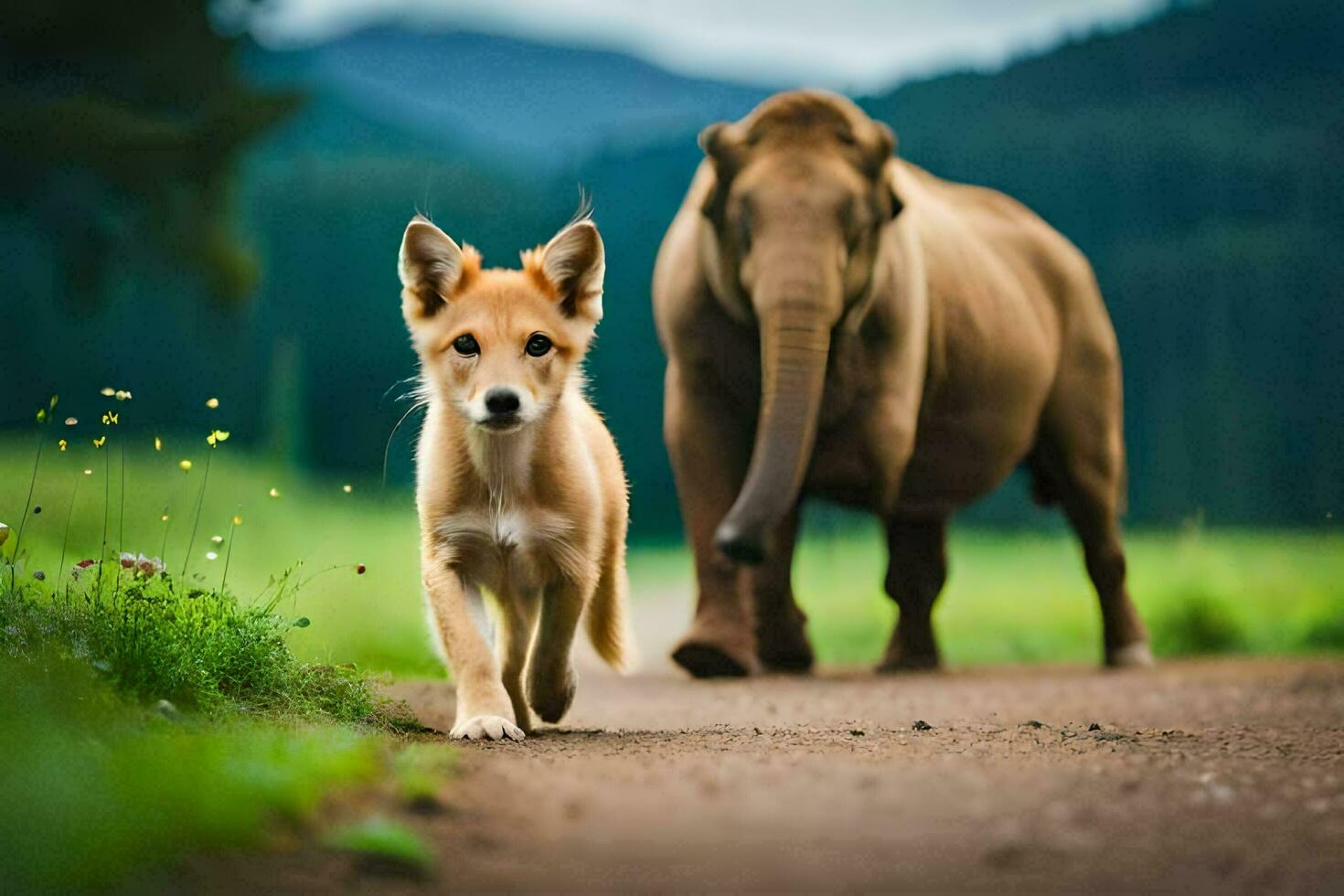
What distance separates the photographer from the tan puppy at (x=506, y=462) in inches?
180

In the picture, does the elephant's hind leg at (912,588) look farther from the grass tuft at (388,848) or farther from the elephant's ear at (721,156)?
the grass tuft at (388,848)

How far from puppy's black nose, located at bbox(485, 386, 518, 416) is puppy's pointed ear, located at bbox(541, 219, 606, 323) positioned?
50 cm

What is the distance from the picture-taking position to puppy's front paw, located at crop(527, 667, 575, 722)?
4986mm

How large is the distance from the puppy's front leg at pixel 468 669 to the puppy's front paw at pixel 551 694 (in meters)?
0.34

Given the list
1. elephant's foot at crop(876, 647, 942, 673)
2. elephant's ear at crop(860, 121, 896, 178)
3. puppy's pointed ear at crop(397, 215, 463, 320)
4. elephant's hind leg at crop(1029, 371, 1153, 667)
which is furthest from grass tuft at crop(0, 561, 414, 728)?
elephant's hind leg at crop(1029, 371, 1153, 667)

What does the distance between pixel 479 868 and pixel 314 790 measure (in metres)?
0.52

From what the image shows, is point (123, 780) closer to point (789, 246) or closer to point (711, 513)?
point (789, 246)

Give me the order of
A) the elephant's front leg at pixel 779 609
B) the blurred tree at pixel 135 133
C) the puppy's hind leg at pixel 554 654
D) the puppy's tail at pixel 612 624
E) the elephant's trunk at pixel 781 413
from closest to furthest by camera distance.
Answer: the puppy's hind leg at pixel 554 654 < the puppy's tail at pixel 612 624 < the elephant's trunk at pixel 781 413 < the elephant's front leg at pixel 779 609 < the blurred tree at pixel 135 133

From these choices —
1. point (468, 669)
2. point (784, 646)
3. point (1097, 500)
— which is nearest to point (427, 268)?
point (468, 669)

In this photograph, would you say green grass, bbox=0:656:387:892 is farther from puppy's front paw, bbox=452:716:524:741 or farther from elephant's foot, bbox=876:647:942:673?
elephant's foot, bbox=876:647:942:673

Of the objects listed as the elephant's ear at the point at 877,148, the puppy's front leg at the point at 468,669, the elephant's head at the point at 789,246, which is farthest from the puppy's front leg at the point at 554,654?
the elephant's ear at the point at 877,148

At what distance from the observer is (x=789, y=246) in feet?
23.2

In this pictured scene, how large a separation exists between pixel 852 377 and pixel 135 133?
8.04 m

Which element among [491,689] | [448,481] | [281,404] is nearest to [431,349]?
[448,481]
